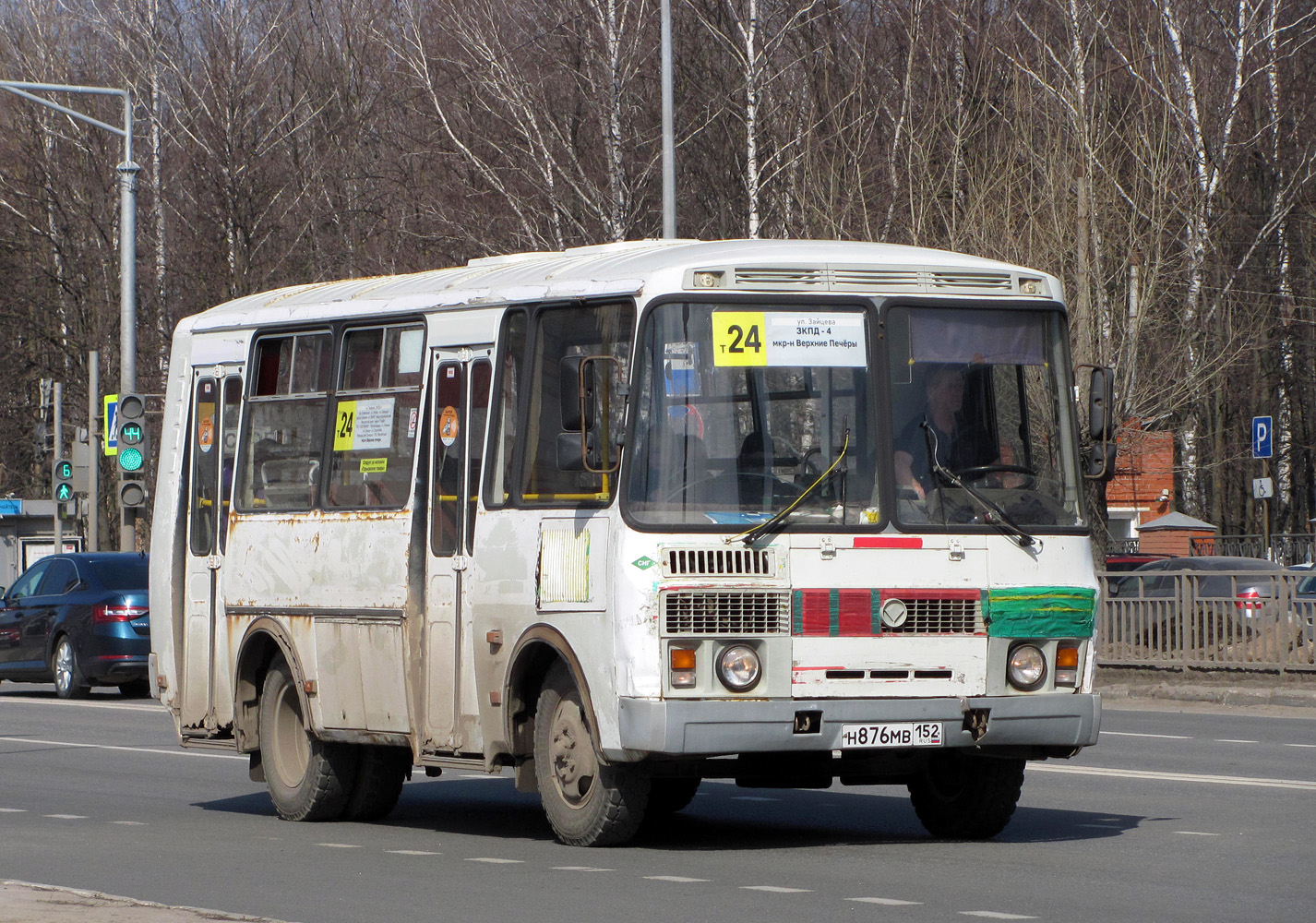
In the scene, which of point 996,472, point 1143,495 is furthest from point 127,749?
point 1143,495

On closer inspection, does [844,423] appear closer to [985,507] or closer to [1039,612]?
[985,507]

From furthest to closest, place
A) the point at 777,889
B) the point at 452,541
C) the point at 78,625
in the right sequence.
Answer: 1. the point at 78,625
2. the point at 452,541
3. the point at 777,889

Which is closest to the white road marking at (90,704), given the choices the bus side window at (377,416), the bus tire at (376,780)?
the bus tire at (376,780)

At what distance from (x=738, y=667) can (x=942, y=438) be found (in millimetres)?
1475

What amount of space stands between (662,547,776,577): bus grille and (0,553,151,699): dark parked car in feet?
52.2

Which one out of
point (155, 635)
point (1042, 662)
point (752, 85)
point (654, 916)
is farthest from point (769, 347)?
point (752, 85)

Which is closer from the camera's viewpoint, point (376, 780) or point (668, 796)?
point (668, 796)

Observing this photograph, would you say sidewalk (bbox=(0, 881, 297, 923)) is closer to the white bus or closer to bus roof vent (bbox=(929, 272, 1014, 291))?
the white bus

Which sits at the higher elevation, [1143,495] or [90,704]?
[1143,495]

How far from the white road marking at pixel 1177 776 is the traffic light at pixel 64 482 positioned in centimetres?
2236

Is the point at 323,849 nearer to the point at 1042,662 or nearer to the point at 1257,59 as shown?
the point at 1042,662

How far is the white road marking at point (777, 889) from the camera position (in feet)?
29.7

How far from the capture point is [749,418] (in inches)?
398

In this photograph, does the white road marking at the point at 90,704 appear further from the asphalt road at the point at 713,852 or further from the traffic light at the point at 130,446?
the asphalt road at the point at 713,852
